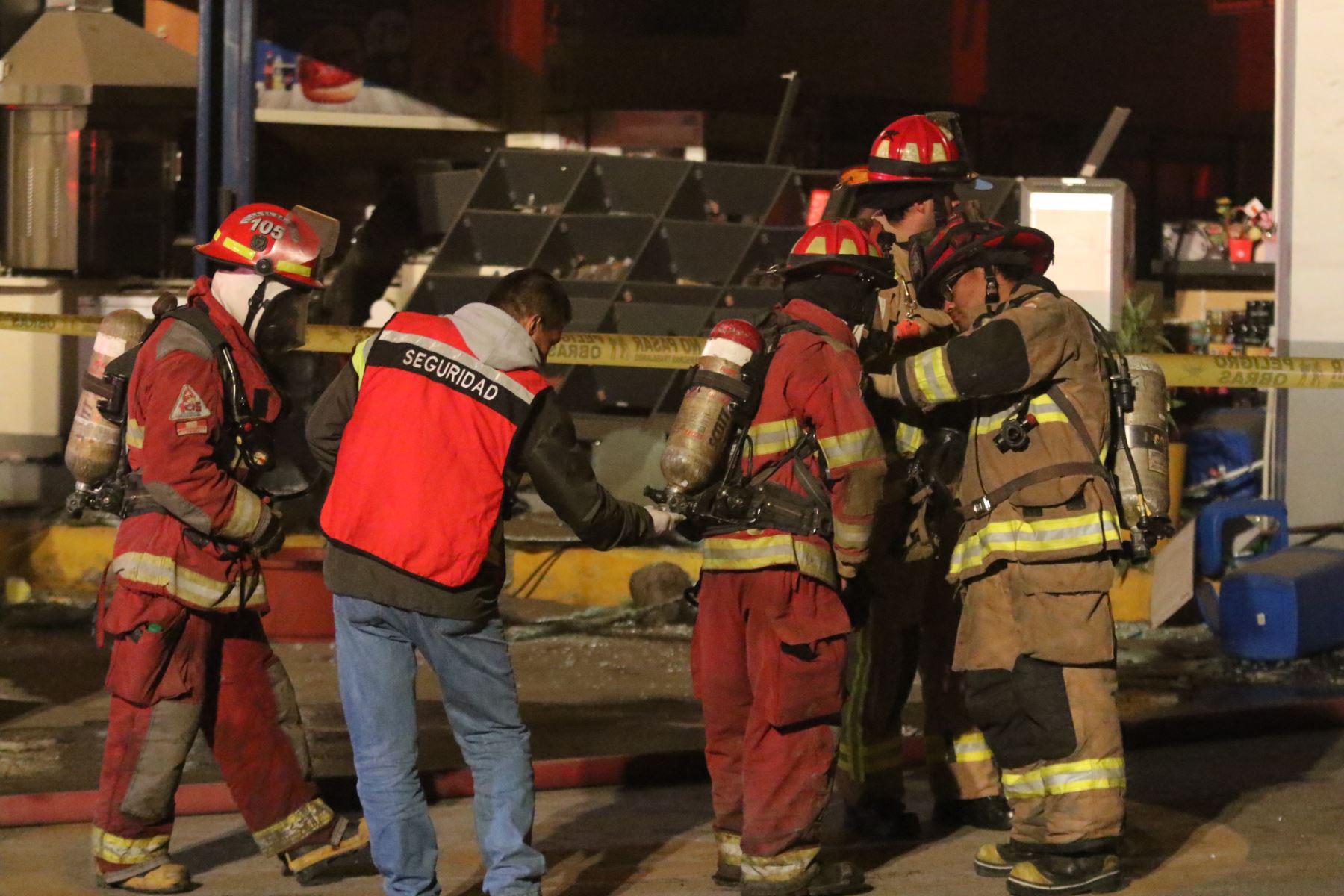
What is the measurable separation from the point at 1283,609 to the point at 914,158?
3649 mm

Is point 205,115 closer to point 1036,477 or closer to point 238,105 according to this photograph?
point 238,105

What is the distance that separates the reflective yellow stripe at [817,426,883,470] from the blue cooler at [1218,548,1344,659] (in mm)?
4122

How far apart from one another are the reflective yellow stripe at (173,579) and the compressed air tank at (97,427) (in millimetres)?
401

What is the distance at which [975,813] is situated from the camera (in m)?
5.95

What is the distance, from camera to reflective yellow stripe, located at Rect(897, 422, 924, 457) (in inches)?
225

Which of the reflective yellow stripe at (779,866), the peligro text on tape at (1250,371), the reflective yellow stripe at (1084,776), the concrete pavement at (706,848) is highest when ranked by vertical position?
the peligro text on tape at (1250,371)

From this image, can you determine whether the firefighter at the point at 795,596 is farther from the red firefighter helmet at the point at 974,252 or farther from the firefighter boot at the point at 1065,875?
the firefighter boot at the point at 1065,875

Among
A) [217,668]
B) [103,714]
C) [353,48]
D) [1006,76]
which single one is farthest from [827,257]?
[1006,76]

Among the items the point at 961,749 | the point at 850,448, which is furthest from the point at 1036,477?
the point at 961,749

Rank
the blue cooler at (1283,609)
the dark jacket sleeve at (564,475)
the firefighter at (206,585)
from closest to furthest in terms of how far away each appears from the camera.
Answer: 1. the dark jacket sleeve at (564,475)
2. the firefighter at (206,585)
3. the blue cooler at (1283,609)

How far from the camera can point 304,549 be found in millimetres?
9891

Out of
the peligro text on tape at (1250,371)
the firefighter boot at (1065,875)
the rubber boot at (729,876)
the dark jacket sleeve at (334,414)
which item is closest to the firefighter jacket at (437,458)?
the dark jacket sleeve at (334,414)

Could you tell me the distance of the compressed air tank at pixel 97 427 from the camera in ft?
17.8

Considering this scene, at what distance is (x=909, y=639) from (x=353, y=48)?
11098mm
